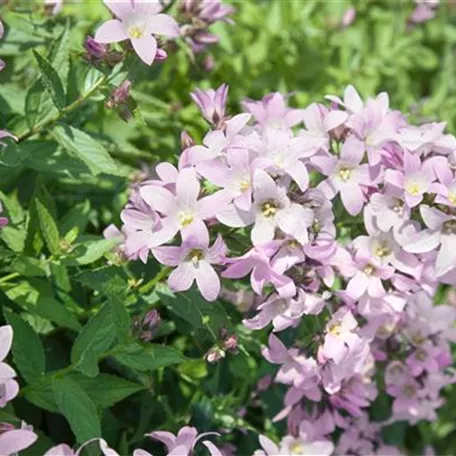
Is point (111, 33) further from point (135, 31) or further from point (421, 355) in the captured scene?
point (421, 355)

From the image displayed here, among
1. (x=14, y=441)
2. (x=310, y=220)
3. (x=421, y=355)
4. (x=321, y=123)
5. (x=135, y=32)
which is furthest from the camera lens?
(x=421, y=355)

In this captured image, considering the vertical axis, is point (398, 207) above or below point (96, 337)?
above

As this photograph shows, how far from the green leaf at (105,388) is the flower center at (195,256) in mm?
239

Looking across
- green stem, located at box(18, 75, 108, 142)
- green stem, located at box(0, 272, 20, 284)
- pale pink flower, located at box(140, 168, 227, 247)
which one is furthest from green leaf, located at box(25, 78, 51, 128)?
pale pink flower, located at box(140, 168, 227, 247)

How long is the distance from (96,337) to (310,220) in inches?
15.2

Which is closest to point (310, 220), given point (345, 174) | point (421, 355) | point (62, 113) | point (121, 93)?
point (345, 174)

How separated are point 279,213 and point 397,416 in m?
0.85

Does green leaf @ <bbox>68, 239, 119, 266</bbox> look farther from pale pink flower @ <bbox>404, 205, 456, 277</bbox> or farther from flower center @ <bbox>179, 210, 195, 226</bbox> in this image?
pale pink flower @ <bbox>404, 205, 456, 277</bbox>

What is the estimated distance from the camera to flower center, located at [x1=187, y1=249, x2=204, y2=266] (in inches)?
60.0

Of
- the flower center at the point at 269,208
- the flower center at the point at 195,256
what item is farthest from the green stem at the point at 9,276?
the flower center at the point at 269,208

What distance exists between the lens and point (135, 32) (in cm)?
162

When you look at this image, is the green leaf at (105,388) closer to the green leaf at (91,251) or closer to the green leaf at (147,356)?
the green leaf at (147,356)

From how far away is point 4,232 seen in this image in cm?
178

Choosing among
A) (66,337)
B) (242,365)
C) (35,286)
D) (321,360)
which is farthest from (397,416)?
(35,286)
